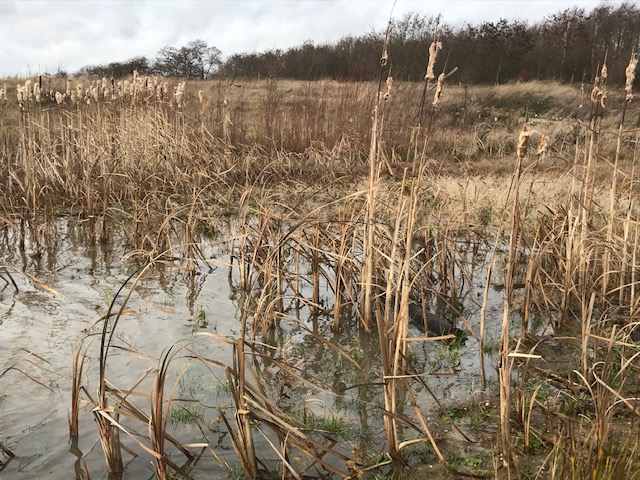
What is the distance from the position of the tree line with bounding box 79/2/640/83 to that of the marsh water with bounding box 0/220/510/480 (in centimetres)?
1947

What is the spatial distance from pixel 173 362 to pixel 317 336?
1.31m

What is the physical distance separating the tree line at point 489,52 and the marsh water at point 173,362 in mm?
19469

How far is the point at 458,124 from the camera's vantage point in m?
16.8

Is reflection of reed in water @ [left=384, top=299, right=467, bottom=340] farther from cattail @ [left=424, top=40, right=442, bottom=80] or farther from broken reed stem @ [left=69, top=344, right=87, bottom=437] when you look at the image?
broken reed stem @ [left=69, top=344, right=87, bottom=437]

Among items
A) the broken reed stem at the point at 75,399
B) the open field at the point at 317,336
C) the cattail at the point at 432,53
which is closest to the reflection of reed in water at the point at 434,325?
the open field at the point at 317,336

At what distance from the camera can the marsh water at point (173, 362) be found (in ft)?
7.82

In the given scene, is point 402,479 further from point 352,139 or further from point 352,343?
point 352,139

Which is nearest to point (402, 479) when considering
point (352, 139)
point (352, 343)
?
point (352, 343)

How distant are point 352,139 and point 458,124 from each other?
774cm

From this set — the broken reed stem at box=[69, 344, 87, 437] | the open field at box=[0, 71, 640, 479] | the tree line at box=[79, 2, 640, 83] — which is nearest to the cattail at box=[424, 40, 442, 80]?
the open field at box=[0, 71, 640, 479]

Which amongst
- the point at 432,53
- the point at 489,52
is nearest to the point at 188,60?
the point at 489,52

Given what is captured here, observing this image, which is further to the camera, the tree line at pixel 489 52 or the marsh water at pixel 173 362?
the tree line at pixel 489 52

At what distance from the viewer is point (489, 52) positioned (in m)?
26.9

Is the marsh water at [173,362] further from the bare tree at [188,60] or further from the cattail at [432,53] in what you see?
the bare tree at [188,60]
